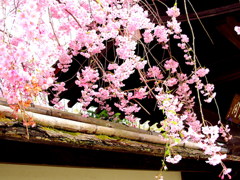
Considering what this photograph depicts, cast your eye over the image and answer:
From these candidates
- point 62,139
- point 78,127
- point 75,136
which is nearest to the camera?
point 62,139

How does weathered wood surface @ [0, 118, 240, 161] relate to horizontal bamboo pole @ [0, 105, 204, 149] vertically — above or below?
→ below

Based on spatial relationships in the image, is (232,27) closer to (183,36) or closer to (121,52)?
(183,36)

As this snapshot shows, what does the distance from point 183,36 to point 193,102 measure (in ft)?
4.63

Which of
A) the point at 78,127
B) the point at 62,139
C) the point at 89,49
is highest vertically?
the point at 89,49

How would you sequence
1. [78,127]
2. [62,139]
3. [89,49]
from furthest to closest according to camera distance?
[89,49] < [78,127] < [62,139]

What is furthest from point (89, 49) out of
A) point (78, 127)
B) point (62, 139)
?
point (62, 139)

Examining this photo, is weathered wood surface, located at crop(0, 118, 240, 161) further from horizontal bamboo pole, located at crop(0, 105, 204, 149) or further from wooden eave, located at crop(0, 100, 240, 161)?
horizontal bamboo pole, located at crop(0, 105, 204, 149)

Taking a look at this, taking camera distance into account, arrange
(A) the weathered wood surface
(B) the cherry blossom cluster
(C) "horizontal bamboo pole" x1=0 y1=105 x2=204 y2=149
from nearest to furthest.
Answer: (A) the weathered wood surface → (B) the cherry blossom cluster → (C) "horizontal bamboo pole" x1=0 y1=105 x2=204 y2=149

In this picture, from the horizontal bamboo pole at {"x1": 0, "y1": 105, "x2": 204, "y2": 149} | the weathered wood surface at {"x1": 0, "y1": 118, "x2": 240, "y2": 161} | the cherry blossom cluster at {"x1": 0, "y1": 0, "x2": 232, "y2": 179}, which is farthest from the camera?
the horizontal bamboo pole at {"x1": 0, "y1": 105, "x2": 204, "y2": 149}

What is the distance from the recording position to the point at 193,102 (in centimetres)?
529

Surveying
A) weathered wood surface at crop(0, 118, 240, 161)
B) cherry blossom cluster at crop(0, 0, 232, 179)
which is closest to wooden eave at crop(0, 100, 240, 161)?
weathered wood surface at crop(0, 118, 240, 161)

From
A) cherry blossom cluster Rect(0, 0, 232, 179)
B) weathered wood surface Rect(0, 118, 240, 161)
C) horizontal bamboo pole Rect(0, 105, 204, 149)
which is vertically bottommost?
weathered wood surface Rect(0, 118, 240, 161)

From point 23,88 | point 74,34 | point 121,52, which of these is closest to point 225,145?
point 121,52

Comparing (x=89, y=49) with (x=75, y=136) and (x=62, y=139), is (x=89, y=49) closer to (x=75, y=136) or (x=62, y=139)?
(x=75, y=136)
